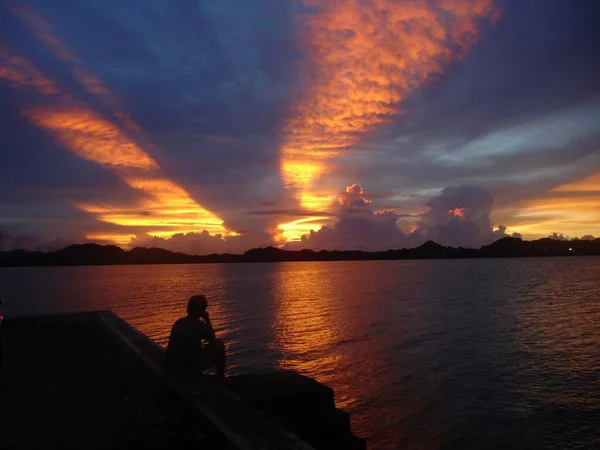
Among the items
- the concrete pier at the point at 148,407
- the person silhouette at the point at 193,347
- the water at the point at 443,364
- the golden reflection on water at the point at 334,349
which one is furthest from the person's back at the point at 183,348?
the golden reflection on water at the point at 334,349

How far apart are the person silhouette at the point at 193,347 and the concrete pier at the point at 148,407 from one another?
0.91 feet

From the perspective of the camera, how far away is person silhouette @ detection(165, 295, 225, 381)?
23.6 ft

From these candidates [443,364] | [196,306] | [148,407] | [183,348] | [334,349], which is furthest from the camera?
[334,349]

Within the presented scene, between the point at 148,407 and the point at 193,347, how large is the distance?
1.22 meters

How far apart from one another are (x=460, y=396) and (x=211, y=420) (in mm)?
13589

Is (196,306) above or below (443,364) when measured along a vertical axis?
above

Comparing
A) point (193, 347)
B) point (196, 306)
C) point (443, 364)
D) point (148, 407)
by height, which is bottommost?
point (443, 364)

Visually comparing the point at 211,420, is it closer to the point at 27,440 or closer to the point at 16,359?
the point at 27,440

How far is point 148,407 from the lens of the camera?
6.29 meters

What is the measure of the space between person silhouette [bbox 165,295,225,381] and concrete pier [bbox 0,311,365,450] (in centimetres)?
28

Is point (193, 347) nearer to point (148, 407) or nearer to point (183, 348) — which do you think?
point (183, 348)

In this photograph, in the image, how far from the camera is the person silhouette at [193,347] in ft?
23.6

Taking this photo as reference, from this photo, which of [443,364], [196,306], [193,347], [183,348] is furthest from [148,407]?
[443,364]

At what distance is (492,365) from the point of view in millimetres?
20984
